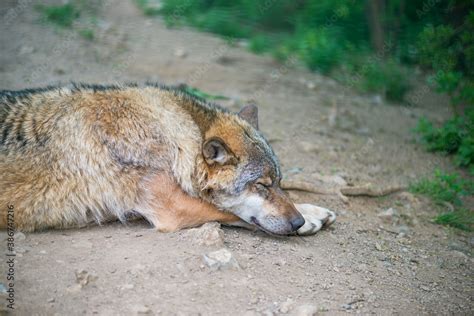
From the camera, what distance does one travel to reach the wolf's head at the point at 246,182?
4668mm

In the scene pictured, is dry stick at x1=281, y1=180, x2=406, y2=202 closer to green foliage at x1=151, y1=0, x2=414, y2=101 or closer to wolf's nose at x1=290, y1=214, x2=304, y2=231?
wolf's nose at x1=290, y1=214, x2=304, y2=231

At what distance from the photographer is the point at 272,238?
4.85 m

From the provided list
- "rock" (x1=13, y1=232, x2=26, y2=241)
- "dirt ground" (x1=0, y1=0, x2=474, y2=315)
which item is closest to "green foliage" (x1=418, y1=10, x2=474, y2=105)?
"dirt ground" (x1=0, y1=0, x2=474, y2=315)

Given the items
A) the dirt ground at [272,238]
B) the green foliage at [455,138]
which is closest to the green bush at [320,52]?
the dirt ground at [272,238]

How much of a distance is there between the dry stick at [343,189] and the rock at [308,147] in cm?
121

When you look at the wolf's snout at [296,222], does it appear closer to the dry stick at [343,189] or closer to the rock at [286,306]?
the rock at [286,306]

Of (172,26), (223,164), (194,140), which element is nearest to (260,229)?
(223,164)

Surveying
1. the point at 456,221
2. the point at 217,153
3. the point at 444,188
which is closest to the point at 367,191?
the point at 456,221

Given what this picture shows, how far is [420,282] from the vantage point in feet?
15.0

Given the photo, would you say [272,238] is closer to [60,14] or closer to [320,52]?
[320,52]

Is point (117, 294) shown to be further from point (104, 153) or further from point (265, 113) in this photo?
point (265, 113)

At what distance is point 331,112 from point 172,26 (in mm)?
4512

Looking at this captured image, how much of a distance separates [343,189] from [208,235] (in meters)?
2.28

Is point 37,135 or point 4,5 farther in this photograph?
point 4,5
